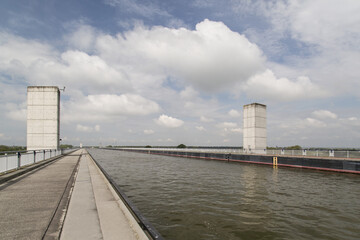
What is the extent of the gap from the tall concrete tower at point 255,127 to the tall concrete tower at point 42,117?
40449 mm

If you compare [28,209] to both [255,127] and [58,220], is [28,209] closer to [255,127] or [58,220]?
[58,220]

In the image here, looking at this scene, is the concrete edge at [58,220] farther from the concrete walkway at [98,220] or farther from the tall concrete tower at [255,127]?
the tall concrete tower at [255,127]

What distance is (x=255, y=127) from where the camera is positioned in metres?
48.9

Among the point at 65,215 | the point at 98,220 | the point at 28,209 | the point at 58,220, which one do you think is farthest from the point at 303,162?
the point at 28,209

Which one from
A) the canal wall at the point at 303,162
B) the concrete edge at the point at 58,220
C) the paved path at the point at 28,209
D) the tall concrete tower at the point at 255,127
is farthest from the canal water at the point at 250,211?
the tall concrete tower at the point at 255,127

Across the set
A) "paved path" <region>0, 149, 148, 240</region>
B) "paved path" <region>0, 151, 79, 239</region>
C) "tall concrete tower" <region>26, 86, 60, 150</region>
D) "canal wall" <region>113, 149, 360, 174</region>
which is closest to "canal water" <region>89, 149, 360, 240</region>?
"paved path" <region>0, 149, 148, 240</region>

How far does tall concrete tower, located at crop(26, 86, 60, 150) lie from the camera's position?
130 feet

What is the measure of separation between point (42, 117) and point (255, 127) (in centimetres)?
4457

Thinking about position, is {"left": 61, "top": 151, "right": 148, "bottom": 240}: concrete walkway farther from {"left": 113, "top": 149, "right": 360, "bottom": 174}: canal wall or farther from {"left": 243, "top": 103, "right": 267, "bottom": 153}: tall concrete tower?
{"left": 243, "top": 103, "right": 267, "bottom": 153}: tall concrete tower

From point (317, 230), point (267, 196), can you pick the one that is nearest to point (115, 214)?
point (317, 230)

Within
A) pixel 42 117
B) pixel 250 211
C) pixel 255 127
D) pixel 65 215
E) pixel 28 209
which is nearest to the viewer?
pixel 65 215

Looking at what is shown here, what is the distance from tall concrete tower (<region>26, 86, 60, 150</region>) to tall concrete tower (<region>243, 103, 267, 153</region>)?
133 feet

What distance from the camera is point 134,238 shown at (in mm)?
5000

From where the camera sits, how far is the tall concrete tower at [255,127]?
4878 cm
